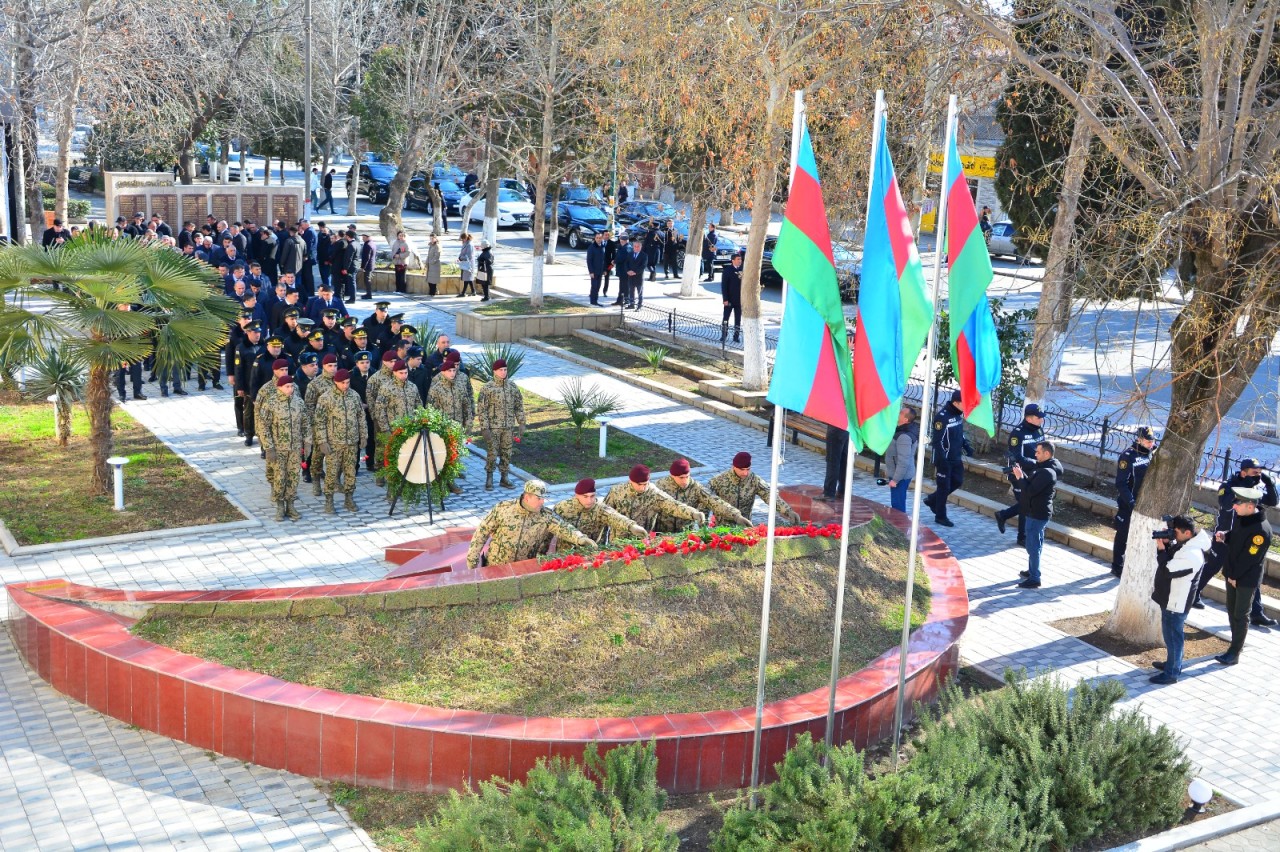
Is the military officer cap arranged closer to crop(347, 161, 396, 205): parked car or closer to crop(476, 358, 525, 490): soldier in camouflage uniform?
crop(476, 358, 525, 490): soldier in camouflage uniform

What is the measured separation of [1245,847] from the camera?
26.5ft

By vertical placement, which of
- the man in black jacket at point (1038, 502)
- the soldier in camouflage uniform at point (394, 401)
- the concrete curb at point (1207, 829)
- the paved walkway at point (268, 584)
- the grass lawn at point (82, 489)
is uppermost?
the soldier in camouflage uniform at point (394, 401)

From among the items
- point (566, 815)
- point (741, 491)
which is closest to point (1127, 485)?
point (741, 491)

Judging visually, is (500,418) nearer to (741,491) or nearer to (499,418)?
(499,418)

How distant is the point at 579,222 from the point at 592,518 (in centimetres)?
2860

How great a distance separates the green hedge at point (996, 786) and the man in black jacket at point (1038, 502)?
12.7ft

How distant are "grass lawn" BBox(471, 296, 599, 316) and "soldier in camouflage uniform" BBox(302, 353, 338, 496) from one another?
10196mm

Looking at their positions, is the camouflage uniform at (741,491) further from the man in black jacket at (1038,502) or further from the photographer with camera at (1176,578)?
the photographer with camera at (1176,578)

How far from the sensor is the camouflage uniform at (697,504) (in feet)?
35.2

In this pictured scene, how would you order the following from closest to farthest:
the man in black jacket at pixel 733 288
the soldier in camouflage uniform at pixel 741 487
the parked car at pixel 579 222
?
the soldier in camouflage uniform at pixel 741 487
the man in black jacket at pixel 733 288
the parked car at pixel 579 222

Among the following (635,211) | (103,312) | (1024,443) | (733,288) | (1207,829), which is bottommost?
(1207,829)

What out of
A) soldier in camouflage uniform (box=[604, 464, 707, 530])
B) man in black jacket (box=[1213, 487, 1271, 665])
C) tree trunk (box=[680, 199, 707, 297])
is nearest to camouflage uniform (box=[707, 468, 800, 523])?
soldier in camouflage uniform (box=[604, 464, 707, 530])

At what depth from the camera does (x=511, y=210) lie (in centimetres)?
4181

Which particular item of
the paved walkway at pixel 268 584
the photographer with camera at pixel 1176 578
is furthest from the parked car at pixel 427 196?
the photographer with camera at pixel 1176 578
